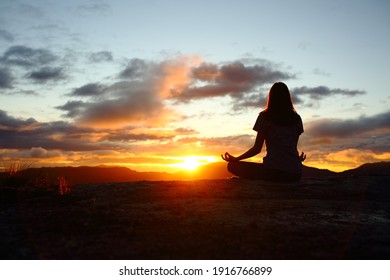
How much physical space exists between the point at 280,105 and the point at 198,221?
3264mm

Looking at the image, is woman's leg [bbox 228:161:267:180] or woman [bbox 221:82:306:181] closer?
woman [bbox 221:82:306:181]

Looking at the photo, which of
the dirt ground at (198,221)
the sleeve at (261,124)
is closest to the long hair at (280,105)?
the sleeve at (261,124)

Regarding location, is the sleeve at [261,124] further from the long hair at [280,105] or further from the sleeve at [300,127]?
the sleeve at [300,127]

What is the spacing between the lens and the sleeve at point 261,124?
6.89 m

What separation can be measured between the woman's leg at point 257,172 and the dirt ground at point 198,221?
206 millimetres

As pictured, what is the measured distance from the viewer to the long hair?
6.80 metres

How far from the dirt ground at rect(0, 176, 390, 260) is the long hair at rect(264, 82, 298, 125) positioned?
4.06ft

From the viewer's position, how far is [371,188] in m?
7.18

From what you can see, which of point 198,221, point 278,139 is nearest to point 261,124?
point 278,139

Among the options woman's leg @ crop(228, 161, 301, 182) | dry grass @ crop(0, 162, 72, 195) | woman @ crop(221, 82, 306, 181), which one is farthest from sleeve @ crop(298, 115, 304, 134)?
dry grass @ crop(0, 162, 72, 195)

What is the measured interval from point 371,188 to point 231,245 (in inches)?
186

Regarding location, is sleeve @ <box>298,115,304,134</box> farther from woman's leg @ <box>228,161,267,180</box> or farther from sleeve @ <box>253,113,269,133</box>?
woman's leg @ <box>228,161,267,180</box>
